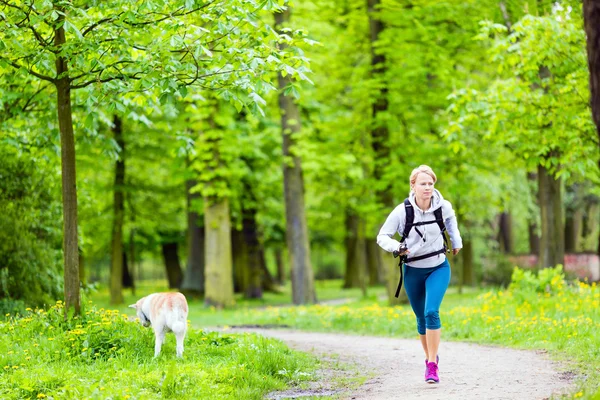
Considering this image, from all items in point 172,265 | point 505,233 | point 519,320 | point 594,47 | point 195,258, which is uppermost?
point 594,47

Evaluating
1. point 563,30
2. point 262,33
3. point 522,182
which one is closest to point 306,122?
point 522,182

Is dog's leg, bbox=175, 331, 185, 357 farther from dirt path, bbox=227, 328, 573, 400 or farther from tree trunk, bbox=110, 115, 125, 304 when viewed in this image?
tree trunk, bbox=110, 115, 125, 304

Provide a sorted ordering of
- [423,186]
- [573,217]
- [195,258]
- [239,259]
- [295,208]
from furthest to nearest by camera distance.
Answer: [239,259] < [573,217] < [195,258] < [295,208] < [423,186]

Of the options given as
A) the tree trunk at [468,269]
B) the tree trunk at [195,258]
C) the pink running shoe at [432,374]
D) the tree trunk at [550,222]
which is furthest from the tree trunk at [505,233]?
the pink running shoe at [432,374]

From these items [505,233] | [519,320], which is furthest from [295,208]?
[505,233]

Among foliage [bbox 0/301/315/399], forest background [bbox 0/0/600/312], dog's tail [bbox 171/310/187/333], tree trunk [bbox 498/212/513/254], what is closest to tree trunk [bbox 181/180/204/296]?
forest background [bbox 0/0/600/312]

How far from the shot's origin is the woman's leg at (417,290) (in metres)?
8.12

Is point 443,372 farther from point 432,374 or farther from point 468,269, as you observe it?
point 468,269

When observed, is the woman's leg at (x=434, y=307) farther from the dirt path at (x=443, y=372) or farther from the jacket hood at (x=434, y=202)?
the jacket hood at (x=434, y=202)

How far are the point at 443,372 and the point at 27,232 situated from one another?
752cm

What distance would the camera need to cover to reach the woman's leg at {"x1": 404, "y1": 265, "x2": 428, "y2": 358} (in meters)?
8.12

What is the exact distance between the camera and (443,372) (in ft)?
28.8

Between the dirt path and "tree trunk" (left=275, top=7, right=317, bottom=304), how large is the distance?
9.94 meters

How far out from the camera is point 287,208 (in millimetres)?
22469
